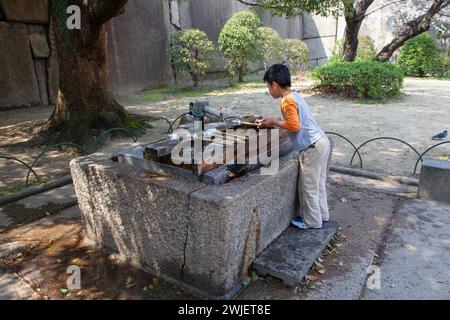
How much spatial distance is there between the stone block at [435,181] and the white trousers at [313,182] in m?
1.61

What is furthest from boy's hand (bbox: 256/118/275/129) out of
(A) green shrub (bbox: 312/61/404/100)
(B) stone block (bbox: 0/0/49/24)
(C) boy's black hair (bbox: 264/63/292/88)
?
(B) stone block (bbox: 0/0/49/24)

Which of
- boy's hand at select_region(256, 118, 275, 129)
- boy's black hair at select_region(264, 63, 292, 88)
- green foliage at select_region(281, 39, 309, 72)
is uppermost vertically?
green foliage at select_region(281, 39, 309, 72)

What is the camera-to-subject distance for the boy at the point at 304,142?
3.14m

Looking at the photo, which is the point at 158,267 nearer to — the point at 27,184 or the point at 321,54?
the point at 27,184

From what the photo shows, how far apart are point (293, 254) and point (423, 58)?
1570 centimetres

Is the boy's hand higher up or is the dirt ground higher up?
the boy's hand

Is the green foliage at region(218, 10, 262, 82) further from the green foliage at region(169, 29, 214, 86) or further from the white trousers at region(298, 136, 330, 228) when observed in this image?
the white trousers at region(298, 136, 330, 228)

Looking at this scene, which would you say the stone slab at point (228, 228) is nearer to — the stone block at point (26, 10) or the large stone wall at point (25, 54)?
the large stone wall at point (25, 54)

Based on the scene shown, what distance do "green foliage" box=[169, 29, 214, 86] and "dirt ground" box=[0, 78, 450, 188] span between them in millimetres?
1344

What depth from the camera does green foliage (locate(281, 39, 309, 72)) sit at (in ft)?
51.6

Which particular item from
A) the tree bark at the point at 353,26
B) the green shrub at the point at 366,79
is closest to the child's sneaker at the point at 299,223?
the green shrub at the point at 366,79

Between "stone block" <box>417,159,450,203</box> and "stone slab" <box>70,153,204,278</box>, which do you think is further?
"stone block" <box>417,159,450,203</box>

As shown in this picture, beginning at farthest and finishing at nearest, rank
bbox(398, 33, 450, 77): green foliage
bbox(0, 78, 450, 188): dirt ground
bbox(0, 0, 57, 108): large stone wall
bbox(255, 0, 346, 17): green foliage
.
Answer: bbox(398, 33, 450, 77): green foliage
bbox(0, 0, 57, 108): large stone wall
bbox(255, 0, 346, 17): green foliage
bbox(0, 78, 450, 188): dirt ground

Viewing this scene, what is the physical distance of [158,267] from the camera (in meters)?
3.02
